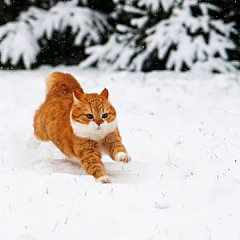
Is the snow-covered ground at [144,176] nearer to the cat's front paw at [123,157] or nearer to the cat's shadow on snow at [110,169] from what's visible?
the cat's shadow on snow at [110,169]

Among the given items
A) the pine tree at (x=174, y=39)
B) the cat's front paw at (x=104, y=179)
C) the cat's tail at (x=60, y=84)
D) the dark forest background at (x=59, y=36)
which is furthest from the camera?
the dark forest background at (x=59, y=36)

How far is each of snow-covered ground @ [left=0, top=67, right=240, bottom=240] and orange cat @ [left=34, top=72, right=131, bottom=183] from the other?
Result: 21 cm

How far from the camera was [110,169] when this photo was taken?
5.09m

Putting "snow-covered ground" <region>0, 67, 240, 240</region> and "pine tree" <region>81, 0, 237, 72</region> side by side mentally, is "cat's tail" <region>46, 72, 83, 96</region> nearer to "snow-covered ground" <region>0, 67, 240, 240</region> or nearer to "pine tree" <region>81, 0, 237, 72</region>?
"snow-covered ground" <region>0, 67, 240, 240</region>

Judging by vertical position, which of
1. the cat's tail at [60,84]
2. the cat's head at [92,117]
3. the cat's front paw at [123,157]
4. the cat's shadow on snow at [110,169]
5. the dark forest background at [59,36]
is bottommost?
the dark forest background at [59,36]

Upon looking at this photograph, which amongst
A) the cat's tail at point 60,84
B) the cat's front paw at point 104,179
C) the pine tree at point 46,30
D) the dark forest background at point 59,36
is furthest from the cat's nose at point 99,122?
the pine tree at point 46,30

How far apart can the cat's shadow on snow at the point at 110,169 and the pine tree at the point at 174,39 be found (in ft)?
13.2

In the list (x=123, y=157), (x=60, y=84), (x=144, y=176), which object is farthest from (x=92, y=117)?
(x=60, y=84)

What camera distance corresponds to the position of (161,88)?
27.5ft

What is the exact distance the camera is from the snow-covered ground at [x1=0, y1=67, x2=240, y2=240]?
350 centimetres

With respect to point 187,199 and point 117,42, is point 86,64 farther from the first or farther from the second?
point 187,199

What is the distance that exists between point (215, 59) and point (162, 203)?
538 centimetres

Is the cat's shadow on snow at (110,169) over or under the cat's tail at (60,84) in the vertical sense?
under

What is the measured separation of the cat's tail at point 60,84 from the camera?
228 inches
